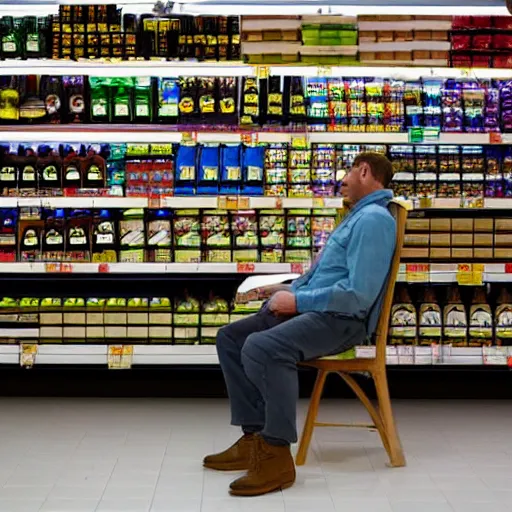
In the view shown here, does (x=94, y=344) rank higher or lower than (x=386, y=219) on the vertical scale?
lower

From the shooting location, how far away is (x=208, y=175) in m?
5.54

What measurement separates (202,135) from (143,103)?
1.24 feet

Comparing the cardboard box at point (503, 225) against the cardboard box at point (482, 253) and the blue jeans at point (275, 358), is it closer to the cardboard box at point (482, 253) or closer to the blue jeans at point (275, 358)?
the cardboard box at point (482, 253)

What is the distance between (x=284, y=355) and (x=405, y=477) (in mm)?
723

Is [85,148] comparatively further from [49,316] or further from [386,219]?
[386,219]

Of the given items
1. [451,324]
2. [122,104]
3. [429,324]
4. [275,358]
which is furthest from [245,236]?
[275,358]

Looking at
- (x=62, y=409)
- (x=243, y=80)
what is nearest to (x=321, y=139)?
(x=243, y=80)

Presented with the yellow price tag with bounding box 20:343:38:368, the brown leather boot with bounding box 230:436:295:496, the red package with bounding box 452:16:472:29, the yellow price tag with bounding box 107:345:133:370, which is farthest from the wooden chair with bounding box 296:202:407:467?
the yellow price tag with bounding box 20:343:38:368

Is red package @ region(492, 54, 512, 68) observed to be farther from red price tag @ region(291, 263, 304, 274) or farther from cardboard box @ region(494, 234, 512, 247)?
red price tag @ region(291, 263, 304, 274)

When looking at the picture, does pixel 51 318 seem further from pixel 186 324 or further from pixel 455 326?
pixel 455 326

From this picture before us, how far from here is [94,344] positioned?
5.59 meters

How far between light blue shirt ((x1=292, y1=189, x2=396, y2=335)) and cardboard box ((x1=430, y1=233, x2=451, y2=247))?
4.39 ft

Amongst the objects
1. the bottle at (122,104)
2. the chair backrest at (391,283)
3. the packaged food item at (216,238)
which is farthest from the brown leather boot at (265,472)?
the bottle at (122,104)

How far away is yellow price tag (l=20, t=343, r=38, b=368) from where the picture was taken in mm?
5566
